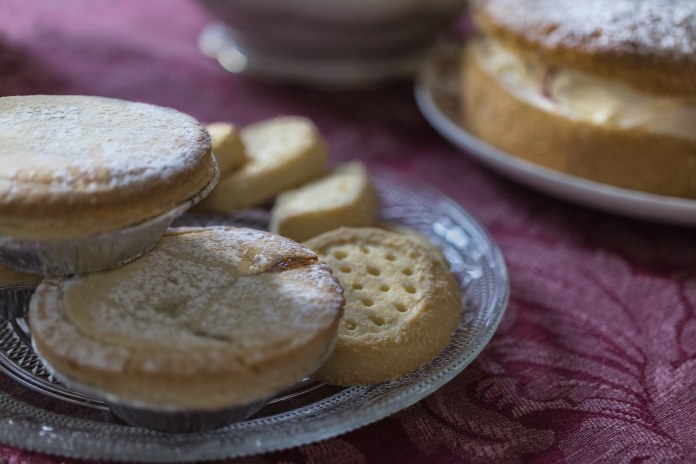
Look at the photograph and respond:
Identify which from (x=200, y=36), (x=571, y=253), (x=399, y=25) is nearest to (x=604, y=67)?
(x=571, y=253)

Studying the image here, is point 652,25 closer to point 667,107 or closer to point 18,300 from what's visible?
point 667,107

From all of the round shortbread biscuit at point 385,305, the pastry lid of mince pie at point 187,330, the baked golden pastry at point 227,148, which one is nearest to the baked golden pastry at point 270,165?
the baked golden pastry at point 227,148

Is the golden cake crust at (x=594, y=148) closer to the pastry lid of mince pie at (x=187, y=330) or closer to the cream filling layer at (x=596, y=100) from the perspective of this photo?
the cream filling layer at (x=596, y=100)

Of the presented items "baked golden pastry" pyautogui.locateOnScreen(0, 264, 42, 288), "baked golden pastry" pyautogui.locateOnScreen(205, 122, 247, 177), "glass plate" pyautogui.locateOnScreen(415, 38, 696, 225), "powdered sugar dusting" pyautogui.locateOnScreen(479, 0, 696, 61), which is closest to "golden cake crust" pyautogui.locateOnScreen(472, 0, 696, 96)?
"powdered sugar dusting" pyautogui.locateOnScreen(479, 0, 696, 61)

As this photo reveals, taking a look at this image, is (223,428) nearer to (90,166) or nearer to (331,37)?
(90,166)

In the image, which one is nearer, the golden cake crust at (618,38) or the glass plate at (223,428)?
the glass plate at (223,428)

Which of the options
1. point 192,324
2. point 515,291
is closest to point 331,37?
point 515,291
